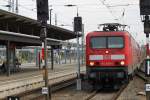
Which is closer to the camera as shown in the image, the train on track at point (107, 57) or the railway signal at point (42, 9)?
the railway signal at point (42, 9)

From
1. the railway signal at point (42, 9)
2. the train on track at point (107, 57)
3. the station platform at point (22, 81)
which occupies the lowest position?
the station platform at point (22, 81)

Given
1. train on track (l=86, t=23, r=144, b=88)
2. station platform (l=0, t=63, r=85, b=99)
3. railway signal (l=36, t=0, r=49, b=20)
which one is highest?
railway signal (l=36, t=0, r=49, b=20)

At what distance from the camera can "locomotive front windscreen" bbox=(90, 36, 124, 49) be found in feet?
70.7

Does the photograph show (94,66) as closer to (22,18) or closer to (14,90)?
(14,90)

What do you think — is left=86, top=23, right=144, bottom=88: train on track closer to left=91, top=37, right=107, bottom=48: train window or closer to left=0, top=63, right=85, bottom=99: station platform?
left=91, top=37, right=107, bottom=48: train window

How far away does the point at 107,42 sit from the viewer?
21641mm

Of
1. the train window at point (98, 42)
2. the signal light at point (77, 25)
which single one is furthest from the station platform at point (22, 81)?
→ the train window at point (98, 42)

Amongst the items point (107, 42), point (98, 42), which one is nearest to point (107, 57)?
point (107, 42)

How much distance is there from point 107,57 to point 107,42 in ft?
2.86

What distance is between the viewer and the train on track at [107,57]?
2097cm

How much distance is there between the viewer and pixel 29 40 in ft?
127

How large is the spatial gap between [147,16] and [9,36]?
22.1 meters

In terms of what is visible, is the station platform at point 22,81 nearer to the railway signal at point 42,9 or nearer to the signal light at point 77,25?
the signal light at point 77,25

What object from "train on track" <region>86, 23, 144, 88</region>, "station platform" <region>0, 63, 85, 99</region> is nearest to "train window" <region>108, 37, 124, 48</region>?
"train on track" <region>86, 23, 144, 88</region>
